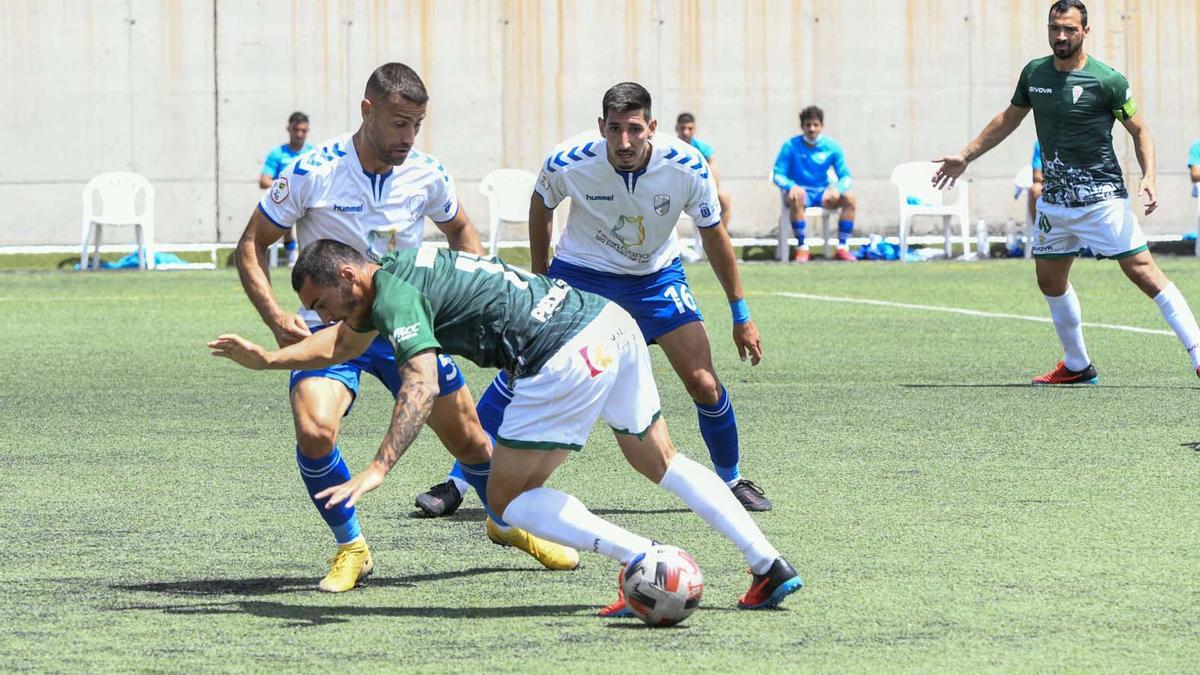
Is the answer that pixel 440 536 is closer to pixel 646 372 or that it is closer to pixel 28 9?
pixel 646 372

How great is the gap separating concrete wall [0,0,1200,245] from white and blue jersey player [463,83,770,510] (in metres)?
18.3

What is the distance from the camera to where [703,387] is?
8125 mm

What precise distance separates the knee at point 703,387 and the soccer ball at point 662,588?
2.43m

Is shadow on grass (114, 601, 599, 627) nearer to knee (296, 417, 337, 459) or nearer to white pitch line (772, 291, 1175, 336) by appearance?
knee (296, 417, 337, 459)

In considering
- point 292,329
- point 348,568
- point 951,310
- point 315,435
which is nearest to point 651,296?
point 292,329

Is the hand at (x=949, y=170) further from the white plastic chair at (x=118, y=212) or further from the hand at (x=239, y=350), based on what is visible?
the white plastic chair at (x=118, y=212)

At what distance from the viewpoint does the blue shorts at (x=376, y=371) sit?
22.2 feet

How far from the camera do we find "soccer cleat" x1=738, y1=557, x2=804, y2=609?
5824 mm

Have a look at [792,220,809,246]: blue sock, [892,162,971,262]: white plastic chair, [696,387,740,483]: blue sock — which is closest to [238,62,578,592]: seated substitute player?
[696,387,740,483]: blue sock

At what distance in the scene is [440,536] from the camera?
7.43 meters

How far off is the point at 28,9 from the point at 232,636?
21.5 meters

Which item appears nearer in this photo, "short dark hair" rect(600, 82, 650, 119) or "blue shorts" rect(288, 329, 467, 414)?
"blue shorts" rect(288, 329, 467, 414)

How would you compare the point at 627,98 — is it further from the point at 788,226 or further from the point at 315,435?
the point at 788,226

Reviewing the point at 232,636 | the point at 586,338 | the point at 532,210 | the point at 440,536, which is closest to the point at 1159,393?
the point at 532,210
